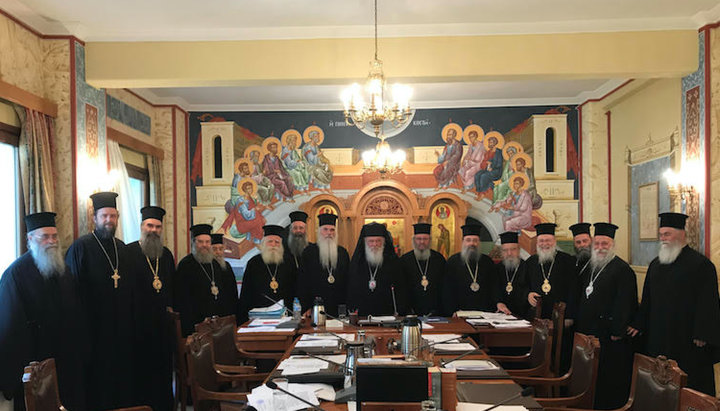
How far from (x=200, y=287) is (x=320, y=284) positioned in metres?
1.32

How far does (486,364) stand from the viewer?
3.29 metres

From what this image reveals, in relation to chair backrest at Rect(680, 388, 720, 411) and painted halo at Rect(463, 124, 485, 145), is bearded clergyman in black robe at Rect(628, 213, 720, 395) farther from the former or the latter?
painted halo at Rect(463, 124, 485, 145)

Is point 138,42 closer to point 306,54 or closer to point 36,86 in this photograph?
point 36,86

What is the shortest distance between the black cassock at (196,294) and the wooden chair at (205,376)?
243 centimetres

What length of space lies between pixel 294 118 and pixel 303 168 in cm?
82

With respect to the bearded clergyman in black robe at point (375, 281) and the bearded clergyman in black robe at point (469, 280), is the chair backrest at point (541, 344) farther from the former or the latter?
the bearded clergyman in black robe at point (469, 280)

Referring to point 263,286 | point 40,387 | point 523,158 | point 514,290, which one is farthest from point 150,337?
point 523,158

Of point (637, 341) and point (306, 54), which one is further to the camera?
point (306, 54)

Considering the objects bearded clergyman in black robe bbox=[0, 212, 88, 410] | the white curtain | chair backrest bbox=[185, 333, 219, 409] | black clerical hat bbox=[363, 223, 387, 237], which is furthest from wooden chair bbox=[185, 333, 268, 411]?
the white curtain

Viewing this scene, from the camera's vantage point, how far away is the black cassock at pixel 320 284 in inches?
245

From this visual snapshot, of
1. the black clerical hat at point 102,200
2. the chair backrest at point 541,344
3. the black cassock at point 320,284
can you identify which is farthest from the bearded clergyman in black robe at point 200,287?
the chair backrest at point 541,344

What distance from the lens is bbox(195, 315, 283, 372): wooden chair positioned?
3.92 metres

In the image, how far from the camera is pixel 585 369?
3.38 meters

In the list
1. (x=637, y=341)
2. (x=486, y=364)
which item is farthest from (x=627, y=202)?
(x=486, y=364)
